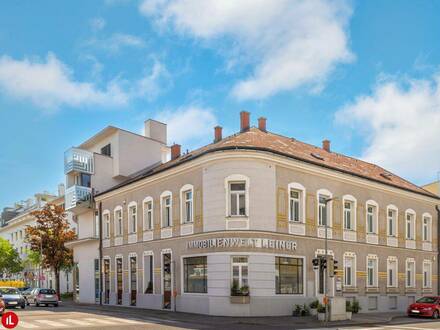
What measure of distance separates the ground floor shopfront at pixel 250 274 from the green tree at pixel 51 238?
56.2ft

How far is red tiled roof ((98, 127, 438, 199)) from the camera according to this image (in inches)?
1148

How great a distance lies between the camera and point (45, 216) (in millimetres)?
55719

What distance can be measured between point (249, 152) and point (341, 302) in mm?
9193

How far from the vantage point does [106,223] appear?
40562 millimetres

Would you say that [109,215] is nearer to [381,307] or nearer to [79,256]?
[79,256]

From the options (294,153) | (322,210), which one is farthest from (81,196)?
(322,210)

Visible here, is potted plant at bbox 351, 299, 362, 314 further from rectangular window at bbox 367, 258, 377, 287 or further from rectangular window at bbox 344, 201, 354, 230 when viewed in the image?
rectangular window at bbox 344, 201, 354, 230

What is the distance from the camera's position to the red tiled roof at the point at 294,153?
95.7 feet

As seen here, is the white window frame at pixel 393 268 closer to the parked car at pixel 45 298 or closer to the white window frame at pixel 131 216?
the white window frame at pixel 131 216

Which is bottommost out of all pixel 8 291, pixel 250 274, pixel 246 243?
pixel 8 291

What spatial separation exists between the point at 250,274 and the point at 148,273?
9.86 metres

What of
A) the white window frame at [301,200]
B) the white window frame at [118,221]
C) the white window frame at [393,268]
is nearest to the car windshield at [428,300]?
the white window frame at [393,268]

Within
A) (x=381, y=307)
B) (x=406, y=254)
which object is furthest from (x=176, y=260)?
(x=406, y=254)

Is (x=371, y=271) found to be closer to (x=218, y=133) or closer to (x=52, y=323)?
(x=218, y=133)
